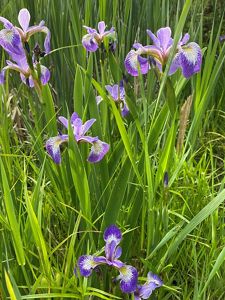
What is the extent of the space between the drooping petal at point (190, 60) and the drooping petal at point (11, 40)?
42 centimetres

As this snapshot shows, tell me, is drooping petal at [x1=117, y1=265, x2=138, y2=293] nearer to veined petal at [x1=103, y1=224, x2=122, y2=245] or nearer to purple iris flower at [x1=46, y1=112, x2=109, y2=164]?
veined petal at [x1=103, y1=224, x2=122, y2=245]

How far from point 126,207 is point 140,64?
1.30 feet

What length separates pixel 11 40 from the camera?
4.46 ft

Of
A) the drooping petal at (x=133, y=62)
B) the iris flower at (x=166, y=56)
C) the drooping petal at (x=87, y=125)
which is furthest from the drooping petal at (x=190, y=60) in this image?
the drooping petal at (x=87, y=125)

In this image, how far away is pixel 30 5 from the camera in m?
2.29

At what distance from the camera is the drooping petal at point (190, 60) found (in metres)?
1.28

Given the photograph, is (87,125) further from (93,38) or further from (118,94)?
(93,38)

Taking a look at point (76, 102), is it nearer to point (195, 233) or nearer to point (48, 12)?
point (195, 233)

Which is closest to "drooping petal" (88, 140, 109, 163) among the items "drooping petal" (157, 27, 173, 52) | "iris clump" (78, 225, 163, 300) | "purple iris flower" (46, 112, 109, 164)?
"purple iris flower" (46, 112, 109, 164)

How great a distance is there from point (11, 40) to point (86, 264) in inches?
23.4

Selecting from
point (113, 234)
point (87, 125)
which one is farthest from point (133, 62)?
point (113, 234)

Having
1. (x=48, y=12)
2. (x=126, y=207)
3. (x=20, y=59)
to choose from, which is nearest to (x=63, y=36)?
(x=48, y=12)

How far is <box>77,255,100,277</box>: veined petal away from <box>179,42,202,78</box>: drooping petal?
1.59ft

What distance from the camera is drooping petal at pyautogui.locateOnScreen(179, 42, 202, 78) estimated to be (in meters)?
1.28
